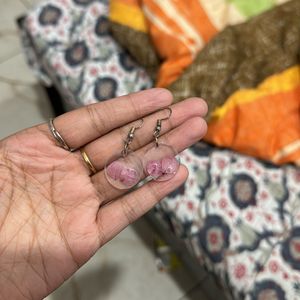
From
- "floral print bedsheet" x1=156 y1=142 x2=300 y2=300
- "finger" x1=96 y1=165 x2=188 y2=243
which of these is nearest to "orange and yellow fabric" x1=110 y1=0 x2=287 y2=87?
"floral print bedsheet" x1=156 y1=142 x2=300 y2=300

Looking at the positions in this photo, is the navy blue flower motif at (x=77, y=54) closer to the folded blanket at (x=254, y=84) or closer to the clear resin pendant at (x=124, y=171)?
the folded blanket at (x=254, y=84)

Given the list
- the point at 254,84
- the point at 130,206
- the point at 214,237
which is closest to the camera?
the point at 130,206

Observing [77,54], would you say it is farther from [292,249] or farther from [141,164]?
[292,249]

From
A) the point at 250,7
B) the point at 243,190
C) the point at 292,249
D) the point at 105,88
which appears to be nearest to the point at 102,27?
the point at 105,88

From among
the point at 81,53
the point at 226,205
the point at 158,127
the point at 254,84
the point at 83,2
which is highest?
the point at 83,2

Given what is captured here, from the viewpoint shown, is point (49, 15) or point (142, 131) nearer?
point (142, 131)

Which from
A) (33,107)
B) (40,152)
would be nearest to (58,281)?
(40,152)

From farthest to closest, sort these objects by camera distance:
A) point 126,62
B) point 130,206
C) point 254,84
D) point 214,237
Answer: point 126,62, point 254,84, point 214,237, point 130,206

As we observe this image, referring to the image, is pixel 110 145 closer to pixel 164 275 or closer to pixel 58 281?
pixel 58 281

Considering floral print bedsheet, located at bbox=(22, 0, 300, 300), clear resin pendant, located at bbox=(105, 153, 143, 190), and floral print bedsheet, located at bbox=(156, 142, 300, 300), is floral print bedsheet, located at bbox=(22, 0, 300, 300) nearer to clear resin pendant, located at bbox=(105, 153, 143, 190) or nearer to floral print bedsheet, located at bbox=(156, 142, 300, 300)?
floral print bedsheet, located at bbox=(156, 142, 300, 300)
